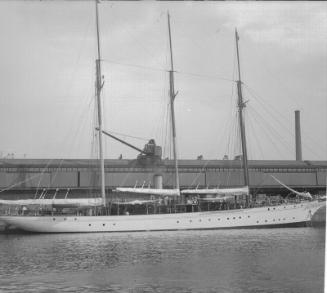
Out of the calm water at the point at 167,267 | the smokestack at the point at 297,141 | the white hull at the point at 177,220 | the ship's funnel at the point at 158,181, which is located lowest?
the calm water at the point at 167,267

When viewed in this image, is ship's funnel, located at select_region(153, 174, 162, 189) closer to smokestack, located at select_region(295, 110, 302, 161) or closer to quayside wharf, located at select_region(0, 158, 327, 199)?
quayside wharf, located at select_region(0, 158, 327, 199)

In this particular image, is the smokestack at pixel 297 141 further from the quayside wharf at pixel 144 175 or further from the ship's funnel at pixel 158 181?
the ship's funnel at pixel 158 181

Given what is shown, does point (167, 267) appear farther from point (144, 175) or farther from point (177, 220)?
point (144, 175)

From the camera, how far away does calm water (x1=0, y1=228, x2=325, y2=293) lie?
2516 centimetres

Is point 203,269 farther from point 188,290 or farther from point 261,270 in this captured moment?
point 188,290

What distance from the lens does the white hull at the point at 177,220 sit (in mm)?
64000

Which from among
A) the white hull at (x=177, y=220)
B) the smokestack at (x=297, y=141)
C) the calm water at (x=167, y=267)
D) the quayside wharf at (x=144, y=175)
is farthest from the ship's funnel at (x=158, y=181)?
the smokestack at (x=297, y=141)

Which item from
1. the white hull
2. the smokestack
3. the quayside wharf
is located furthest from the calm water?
the smokestack

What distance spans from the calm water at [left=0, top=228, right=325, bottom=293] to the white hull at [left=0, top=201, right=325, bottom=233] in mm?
18656

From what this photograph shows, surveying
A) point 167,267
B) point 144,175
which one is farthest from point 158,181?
point 167,267

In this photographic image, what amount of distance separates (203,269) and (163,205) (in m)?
37.4

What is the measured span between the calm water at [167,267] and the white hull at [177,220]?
18.7 meters

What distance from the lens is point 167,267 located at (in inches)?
1208

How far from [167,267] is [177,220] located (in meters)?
35.0
